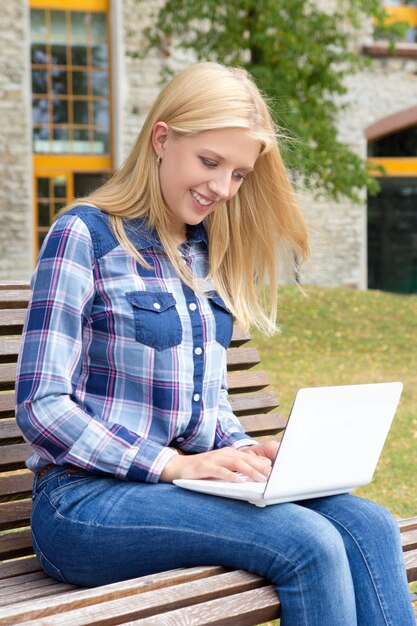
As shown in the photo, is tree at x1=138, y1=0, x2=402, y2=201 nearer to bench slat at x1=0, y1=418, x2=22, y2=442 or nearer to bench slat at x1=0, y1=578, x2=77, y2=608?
bench slat at x1=0, y1=418, x2=22, y2=442

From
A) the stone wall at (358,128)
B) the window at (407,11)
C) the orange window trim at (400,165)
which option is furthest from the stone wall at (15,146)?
the window at (407,11)

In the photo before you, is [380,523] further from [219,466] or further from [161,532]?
[161,532]

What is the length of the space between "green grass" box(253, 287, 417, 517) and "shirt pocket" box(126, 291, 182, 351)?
2782mm

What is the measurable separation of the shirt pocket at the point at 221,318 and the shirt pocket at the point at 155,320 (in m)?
0.16

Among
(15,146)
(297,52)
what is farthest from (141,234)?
(15,146)

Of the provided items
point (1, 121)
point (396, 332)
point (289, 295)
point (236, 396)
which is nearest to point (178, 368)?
point (236, 396)

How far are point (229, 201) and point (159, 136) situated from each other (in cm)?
34

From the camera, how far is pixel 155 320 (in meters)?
2.27

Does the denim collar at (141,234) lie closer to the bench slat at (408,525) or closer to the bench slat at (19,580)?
the bench slat at (19,580)

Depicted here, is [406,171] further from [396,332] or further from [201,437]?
[201,437]

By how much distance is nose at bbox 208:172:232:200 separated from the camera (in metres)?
2.33

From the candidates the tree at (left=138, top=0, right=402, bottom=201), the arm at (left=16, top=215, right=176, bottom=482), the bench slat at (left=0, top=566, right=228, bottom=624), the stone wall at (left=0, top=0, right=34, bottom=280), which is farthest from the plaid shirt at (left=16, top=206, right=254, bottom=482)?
the stone wall at (left=0, top=0, right=34, bottom=280)

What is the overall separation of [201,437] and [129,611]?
62cm

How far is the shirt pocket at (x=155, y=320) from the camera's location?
2248 millimetres
